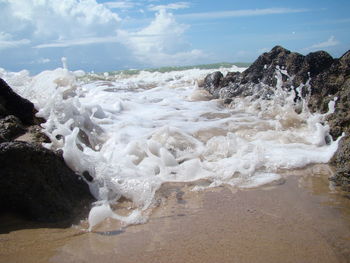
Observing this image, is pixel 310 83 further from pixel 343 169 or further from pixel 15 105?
pixel 15 105

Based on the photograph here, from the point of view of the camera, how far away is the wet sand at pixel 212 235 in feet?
8.63

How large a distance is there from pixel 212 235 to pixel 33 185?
5.35 feet

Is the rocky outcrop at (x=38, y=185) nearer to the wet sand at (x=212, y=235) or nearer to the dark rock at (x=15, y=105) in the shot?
the wet sand at (x=212, y=235)

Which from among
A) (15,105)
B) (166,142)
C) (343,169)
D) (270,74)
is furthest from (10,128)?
(270,74)

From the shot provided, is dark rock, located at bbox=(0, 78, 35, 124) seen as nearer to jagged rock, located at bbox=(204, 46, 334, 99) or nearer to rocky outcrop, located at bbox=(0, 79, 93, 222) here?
rocky outcrop, located at bbox=(0, 79, 93, 222)

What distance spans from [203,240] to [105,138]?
11.7ft

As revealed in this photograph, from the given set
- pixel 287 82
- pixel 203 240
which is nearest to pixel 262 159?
pixel 203 240

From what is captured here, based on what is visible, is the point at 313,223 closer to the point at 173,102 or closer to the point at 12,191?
the point at 12,191

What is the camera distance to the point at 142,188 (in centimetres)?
389

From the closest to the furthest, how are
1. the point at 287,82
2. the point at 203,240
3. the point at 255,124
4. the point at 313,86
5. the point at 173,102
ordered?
the point at 203,240 < the point at 255,124 < the point at 313,86 < the point at 287,82 < the point at 173,102

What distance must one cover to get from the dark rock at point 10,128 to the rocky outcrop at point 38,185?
0.64 metres

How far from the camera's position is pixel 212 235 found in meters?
2.94

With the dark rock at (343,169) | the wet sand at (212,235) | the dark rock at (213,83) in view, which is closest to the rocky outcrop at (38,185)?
the wet sand at (212,235)

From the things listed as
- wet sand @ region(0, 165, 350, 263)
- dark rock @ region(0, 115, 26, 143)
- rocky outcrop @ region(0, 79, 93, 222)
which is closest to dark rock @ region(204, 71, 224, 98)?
dark rock @ region(0, 115, 26, 143)
